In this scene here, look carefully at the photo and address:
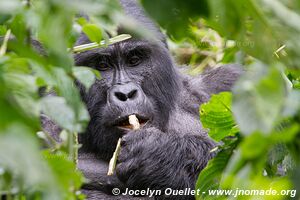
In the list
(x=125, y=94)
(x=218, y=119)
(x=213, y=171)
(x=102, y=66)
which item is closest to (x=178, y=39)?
Result: (x=213, y=171)

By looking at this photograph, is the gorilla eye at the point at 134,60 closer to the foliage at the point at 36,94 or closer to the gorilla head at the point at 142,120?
Answer: the gorilla head at the point at 142,120

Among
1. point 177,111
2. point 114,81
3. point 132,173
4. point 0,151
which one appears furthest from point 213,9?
point 177,111

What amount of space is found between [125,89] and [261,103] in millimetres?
2326

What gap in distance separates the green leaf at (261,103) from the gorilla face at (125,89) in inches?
85.7

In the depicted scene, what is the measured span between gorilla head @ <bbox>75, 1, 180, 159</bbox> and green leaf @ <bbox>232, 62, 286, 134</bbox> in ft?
7.14

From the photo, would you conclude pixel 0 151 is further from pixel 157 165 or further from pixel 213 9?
pixel 157 165

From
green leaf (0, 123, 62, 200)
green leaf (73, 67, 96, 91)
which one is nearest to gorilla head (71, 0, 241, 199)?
green leaf (73, 67, 96, 91)

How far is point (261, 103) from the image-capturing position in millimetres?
761

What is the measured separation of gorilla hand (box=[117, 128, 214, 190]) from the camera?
9.80 feet

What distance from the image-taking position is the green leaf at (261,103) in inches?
29.8

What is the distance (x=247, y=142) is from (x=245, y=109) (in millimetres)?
45

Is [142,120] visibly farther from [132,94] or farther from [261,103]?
[261,103]

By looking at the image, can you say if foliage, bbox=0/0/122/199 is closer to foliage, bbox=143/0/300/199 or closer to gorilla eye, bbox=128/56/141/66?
foliage, bbox=143/0/300/199

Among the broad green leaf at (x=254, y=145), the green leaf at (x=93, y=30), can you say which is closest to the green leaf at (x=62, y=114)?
the green leaf at (x=93, y=30)
